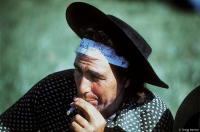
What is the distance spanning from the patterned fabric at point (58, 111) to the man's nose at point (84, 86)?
43 cm

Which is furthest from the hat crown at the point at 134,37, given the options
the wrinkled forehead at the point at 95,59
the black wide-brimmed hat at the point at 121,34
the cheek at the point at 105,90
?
the cheek at the point at 105,90

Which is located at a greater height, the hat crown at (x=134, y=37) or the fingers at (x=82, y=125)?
the hat crown at (x=134, y=37)

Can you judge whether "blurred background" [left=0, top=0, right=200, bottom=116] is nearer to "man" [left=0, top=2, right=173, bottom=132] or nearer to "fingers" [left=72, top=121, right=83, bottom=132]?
"man" [left=0, top=2, right=173, bottom=132]

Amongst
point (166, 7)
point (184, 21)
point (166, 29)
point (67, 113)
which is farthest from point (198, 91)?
point (166, 7)

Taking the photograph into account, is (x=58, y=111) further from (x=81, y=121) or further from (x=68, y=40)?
(x=68, y=40)

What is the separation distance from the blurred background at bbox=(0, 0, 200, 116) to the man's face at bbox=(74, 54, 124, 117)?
2.48 m

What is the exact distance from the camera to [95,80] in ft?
14.6

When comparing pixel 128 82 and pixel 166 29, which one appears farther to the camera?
pixel 166 29

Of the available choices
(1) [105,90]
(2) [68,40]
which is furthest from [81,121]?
(2) [68,40]

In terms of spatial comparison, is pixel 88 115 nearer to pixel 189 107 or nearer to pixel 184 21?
pixel 189 107

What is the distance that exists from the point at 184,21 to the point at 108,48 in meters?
9.38

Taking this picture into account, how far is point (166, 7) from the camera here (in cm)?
1494

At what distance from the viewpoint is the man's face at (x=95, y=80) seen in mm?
4426

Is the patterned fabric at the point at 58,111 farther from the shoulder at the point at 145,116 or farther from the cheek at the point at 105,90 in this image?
the cheek at the point at 105,90
